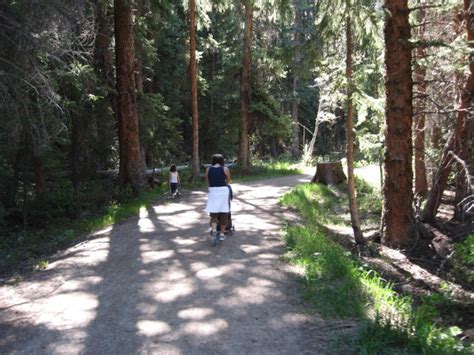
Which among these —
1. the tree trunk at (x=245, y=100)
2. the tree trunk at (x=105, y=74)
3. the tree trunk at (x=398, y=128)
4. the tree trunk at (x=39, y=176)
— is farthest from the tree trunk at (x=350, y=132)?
the tree trunk at (x=245, y=100)

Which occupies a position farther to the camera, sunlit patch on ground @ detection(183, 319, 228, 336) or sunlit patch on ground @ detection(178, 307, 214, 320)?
sunlit patch on ground @ detection(178, 307, 214, 320)

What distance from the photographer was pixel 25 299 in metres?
6.87

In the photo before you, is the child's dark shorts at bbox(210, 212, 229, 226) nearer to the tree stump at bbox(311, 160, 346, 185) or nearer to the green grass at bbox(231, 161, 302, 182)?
the tree stump at bbox(311, 160, 346, 185)

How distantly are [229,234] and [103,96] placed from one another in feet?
27.1

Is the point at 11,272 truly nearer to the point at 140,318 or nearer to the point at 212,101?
the point at 140,318

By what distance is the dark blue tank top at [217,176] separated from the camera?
8.89 meters

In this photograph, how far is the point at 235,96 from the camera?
2486 centimetres

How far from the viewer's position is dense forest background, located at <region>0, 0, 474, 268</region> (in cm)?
869

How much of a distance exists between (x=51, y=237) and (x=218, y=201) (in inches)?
212

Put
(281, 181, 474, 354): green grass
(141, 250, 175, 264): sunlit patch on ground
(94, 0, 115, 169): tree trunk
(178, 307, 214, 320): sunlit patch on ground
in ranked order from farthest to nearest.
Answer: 1. (94, 0, 115, 169): tree trunk
2. (141, 250, 175, 264): sunlit patch on ground
3. (178, 307, 214, 320): sunlit patch on ground
4. (281, 181, 474, 354): green grass

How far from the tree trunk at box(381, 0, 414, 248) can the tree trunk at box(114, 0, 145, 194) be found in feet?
26.8

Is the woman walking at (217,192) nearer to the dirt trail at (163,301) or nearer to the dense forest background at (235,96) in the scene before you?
the dirt trail at (163,301)

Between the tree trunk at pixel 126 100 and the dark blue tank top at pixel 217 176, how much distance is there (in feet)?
23.2

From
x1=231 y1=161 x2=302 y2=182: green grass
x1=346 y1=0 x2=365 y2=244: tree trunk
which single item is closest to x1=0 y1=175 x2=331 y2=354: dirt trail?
x1=346 y1=0 x2=365 y2=244: tree trunk
